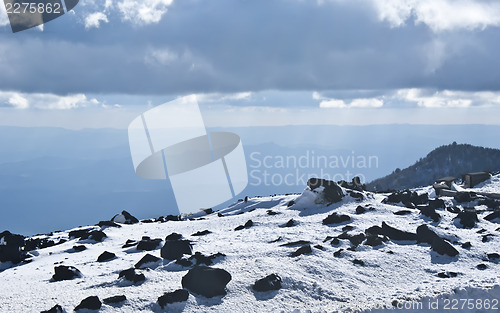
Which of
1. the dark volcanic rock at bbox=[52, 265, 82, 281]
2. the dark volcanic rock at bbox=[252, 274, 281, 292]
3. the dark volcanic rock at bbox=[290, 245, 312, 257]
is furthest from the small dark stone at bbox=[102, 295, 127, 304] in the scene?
the dark volcanic rock at bbox=[290, 245, 312, 257]

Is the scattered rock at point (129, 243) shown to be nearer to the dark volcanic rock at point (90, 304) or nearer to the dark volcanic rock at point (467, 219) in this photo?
the dark volcanic rock at point (90, 304)

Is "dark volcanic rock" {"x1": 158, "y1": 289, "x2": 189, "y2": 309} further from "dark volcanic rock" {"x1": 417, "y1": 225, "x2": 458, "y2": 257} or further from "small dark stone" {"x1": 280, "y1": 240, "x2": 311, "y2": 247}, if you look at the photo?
"dark volcanic rock" {"x1": 417, "y1": 225, "x2": 458, "y2": 257}

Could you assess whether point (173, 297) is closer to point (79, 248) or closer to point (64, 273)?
point (64, 273)

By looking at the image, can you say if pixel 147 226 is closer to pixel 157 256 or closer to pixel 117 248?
pixel 117 248

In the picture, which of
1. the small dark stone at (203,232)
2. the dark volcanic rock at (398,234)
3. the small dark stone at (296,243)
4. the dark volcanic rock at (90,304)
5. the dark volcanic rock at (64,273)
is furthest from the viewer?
the small dark stone at (203,232)

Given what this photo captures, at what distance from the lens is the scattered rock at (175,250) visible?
19.4 metres

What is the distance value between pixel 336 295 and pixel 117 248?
12.6 m

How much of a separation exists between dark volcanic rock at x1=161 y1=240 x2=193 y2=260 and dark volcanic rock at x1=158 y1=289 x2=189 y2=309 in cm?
482

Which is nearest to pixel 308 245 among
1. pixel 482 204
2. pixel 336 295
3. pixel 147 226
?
pixel 336 295

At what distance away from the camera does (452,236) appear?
22172 mm

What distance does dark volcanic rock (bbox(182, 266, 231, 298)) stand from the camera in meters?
15.1

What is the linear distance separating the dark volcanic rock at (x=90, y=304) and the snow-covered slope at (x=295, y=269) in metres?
0.19

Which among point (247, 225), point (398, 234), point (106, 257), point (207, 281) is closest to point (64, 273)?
point (106, 257)

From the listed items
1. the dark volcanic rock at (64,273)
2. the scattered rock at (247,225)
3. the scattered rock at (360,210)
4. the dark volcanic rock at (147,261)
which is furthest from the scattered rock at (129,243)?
the scattered rock at (360,210)
